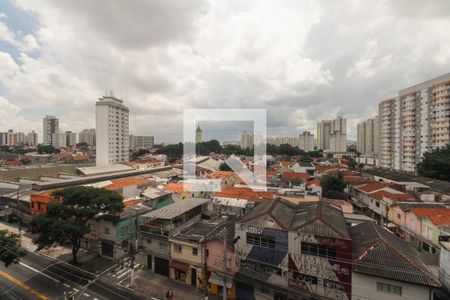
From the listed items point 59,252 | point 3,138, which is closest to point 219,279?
point 59,252

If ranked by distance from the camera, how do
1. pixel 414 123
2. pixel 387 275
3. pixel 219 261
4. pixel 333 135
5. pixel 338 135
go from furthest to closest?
1. pixel 333 135
2. pixel 338 135
3. pixel 414 123
4. pixel 219 261
5. pixel 387 275

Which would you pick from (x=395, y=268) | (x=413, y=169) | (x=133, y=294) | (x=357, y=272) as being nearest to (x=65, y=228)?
(x=133, y=294)

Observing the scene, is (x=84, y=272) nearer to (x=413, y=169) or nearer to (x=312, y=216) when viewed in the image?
(x=312, y=216)

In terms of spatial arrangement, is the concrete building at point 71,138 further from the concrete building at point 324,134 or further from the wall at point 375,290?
the wall at point 375,290

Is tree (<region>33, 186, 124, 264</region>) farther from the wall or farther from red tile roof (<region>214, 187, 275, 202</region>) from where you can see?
the wall

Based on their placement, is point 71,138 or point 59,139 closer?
point 59,139

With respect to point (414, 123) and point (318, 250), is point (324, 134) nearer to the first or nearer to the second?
point (414, 123)

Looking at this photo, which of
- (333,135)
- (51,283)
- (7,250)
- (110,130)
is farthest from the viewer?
(333,135)
